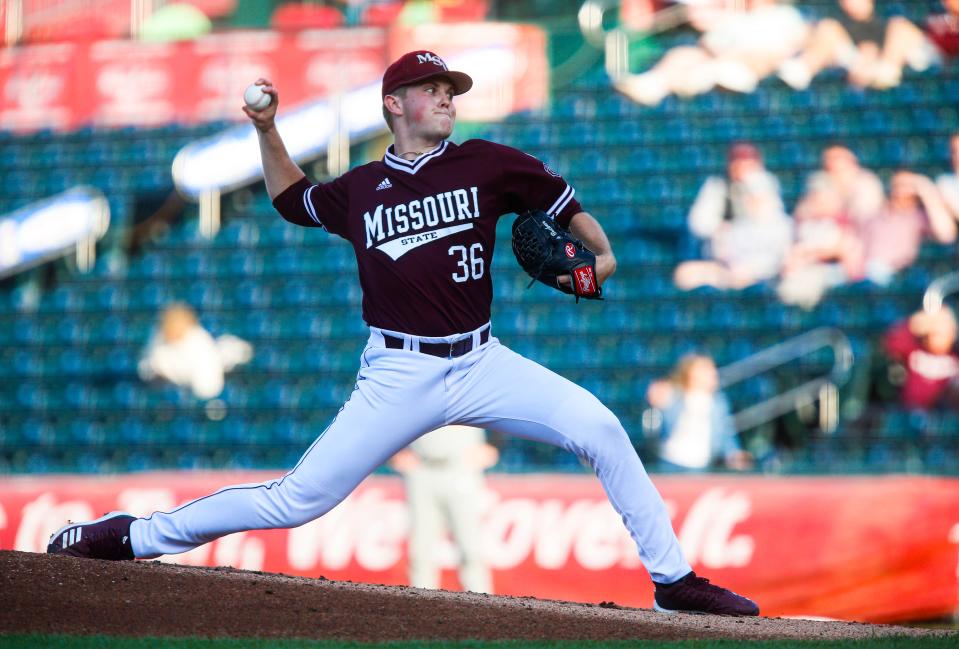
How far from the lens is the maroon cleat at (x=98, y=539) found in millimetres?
4027

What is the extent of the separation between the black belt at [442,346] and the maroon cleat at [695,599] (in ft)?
3.06

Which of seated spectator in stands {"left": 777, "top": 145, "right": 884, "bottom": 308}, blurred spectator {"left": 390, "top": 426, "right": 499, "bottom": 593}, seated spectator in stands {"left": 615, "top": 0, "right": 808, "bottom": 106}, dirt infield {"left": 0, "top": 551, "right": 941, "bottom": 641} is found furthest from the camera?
seated spectator in stands {"left": 615, "top": 0, "right": 808, "bottom": 106}

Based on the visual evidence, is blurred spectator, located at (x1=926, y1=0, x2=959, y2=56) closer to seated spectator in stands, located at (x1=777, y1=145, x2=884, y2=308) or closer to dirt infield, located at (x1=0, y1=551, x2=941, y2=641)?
seated spectator in stands, located at (x1=777, y1=145, x2=884, y2=308)

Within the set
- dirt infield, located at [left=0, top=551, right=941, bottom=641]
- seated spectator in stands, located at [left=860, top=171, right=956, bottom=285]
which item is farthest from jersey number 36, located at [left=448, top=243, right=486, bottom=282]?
seated spectator in stands, located at [left=860, top=171, right=956, bottom=285]

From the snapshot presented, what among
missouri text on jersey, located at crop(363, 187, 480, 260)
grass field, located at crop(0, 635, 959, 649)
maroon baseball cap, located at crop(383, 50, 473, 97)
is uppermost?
maroon baseball cap, located at crop(383, 50, 473, 97)

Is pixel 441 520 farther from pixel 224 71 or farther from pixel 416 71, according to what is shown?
pixel 224 71

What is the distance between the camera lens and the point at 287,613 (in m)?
3.75

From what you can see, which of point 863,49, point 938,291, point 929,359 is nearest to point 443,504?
point 929,359

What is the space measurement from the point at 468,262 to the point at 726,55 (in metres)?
7.51

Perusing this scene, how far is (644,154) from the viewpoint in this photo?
10555 millimetres

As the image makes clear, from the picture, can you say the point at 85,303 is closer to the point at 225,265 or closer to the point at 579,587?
the point at 225,265

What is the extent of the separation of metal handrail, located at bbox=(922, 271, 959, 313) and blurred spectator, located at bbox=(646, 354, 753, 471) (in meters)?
1.62

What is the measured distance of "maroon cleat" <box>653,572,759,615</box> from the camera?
386 centimetres

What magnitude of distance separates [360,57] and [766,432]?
5.04 meters
